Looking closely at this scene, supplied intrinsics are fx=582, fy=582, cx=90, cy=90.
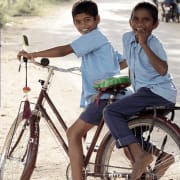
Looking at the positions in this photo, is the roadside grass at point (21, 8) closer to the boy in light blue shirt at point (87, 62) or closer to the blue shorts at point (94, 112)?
the boy in light blue shirt at point (87, 62)

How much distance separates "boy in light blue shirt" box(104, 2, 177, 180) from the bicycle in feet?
0.20

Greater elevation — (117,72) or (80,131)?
(117,72)

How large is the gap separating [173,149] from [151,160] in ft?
0.62

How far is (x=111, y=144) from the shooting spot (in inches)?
156

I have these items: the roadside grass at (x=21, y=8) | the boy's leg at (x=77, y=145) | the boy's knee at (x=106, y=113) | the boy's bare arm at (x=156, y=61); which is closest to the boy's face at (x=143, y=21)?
the boy's bare arm at (x=156, y=61)

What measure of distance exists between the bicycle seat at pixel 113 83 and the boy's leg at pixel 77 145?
11.4 inches

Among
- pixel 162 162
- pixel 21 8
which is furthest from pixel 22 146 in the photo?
pixel 21 8

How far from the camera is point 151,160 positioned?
382 centimetres

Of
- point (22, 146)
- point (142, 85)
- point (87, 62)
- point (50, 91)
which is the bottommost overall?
point (50, 91)

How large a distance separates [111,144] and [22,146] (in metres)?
0.85

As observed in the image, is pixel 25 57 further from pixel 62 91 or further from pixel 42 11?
pixel 42 11

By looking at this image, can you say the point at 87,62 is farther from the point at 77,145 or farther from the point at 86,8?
Answer: the point at 77,145

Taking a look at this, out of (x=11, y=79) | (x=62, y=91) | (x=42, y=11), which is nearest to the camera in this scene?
(x=62, y=91)

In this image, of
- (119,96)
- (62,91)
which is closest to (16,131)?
(119,96)
